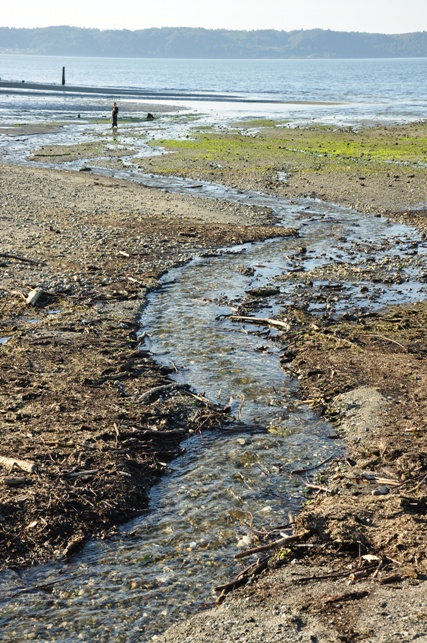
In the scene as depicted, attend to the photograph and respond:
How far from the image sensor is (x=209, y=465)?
399 inches

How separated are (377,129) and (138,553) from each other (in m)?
50.6

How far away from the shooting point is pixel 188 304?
16.7 meters

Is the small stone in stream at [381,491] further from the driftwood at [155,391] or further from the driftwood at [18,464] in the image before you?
the driftwood at [18,464]

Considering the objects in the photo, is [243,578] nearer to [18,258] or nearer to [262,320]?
[262,320]

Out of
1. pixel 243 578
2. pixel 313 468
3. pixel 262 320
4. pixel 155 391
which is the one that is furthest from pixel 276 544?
pixel 262 320

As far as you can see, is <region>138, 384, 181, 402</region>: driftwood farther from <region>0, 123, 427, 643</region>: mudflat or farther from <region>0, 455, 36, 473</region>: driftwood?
<region>0, 455, 36, 473</region>: driftwood

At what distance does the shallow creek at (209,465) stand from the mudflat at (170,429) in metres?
0.28

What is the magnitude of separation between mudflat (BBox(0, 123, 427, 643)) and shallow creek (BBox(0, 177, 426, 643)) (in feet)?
0.91

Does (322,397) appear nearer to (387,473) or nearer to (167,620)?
(387,473)

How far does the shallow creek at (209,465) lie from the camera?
24.6ft

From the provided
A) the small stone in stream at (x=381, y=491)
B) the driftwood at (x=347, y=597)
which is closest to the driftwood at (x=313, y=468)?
the small stone in stream at (x=381, y=491)

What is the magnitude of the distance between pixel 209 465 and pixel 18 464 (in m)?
2.36

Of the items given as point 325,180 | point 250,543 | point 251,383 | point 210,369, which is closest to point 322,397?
point 251,383

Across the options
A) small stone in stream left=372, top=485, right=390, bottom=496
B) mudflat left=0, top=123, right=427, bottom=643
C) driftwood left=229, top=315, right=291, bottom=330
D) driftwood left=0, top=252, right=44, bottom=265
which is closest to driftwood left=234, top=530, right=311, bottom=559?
mudflat left=0, top=123, right=427, bottom=643
